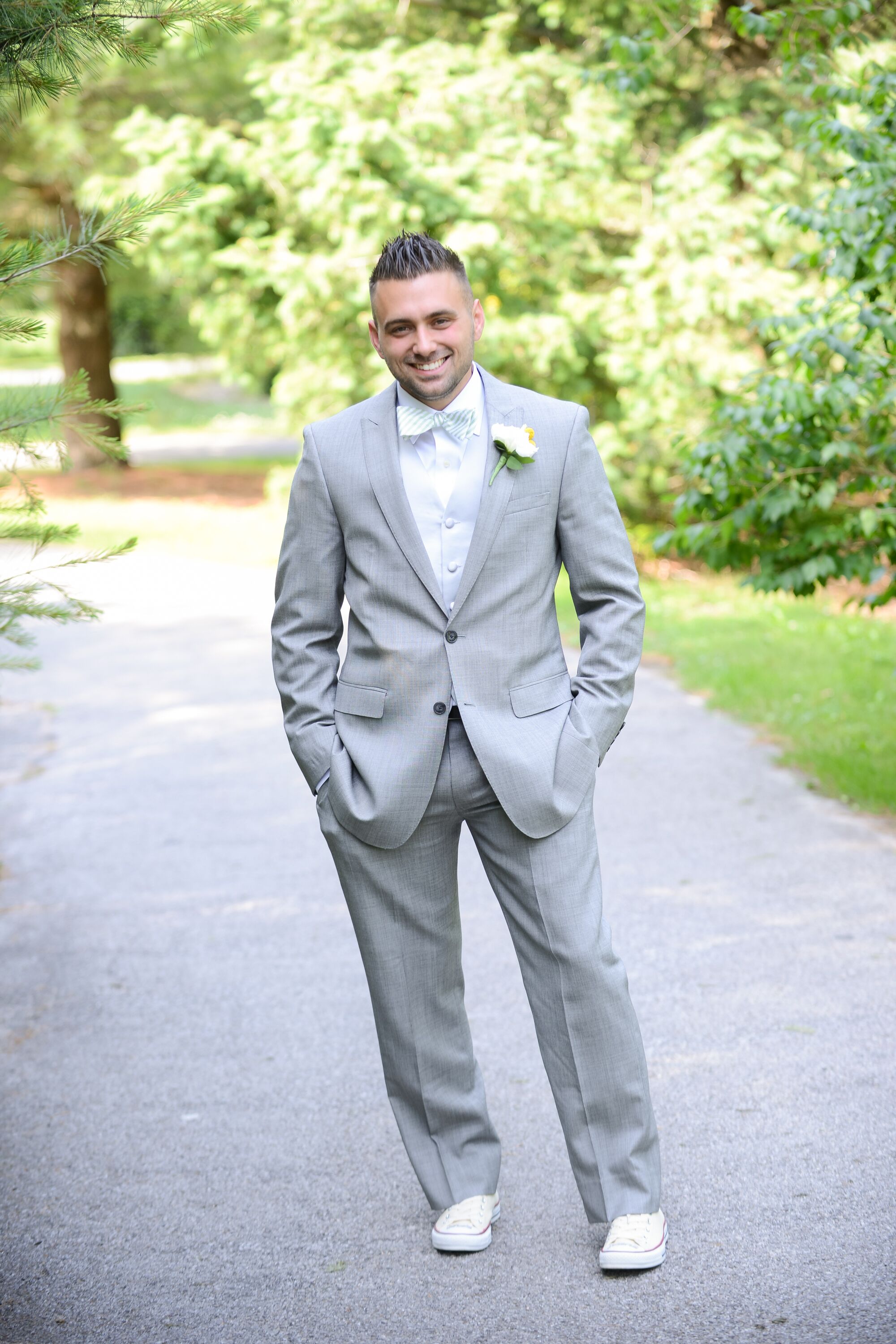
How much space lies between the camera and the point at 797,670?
30.3 ft

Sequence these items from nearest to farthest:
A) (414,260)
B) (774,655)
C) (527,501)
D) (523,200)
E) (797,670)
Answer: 1. (414,260)
2. (527,501)
3. (797,670)
4. (774,655)
5. (523,200)

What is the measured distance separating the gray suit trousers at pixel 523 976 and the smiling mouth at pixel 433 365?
766 mm

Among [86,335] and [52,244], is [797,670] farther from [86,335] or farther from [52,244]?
[86,335]

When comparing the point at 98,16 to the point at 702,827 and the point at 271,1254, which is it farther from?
the point at 702,827

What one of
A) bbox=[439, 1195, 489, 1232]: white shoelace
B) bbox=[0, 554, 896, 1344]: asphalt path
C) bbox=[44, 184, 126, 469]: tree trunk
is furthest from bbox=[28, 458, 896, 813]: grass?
bbox=[44, 184, 126, 469]: tree trunk

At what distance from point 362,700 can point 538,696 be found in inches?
15.7

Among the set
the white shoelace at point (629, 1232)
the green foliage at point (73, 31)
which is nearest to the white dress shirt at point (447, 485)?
the green foliage at point (73, 31)

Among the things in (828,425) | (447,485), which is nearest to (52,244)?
(447,485)

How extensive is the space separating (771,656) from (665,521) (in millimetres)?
5095

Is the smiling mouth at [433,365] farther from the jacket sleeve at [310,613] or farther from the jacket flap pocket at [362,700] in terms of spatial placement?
the jacket flap pocket at [362,700]

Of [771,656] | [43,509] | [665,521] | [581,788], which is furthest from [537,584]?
[665,521]

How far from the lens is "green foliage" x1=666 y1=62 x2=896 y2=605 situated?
17.7 feet

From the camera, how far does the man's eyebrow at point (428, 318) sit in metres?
2.89

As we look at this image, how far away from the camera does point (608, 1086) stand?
303 cm
